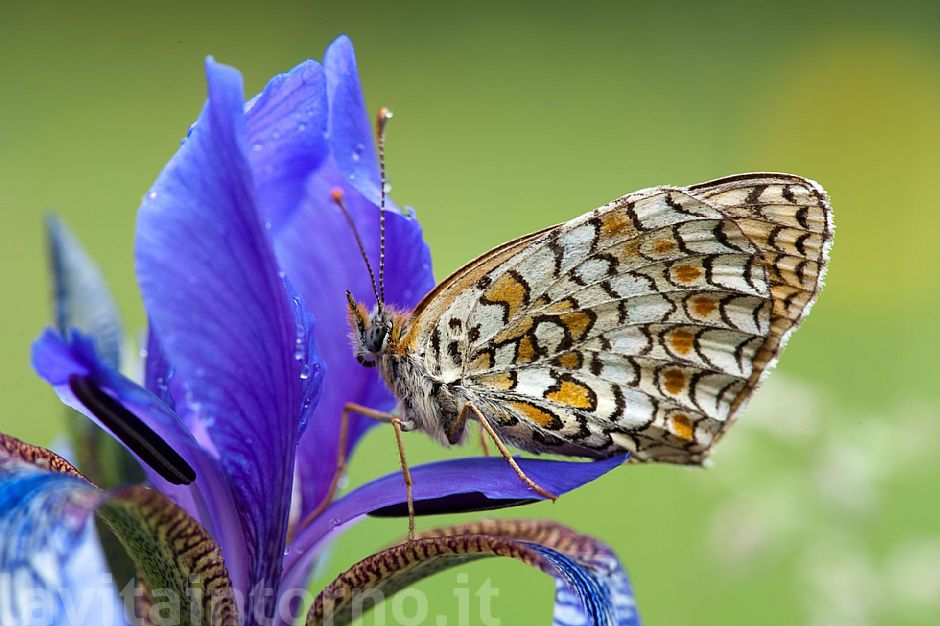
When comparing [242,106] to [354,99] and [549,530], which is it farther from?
[549,530]

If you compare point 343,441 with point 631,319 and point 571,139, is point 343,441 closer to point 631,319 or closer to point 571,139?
point 631,319

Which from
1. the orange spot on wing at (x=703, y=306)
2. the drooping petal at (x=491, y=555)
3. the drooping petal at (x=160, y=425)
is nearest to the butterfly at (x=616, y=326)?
the orange spot on wing at (x=703, y=306)

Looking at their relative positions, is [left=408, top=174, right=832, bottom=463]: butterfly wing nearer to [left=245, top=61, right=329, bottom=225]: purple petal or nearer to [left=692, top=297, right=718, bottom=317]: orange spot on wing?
[left=692, top=297, right=718, bottom=317]: orange spot on wing

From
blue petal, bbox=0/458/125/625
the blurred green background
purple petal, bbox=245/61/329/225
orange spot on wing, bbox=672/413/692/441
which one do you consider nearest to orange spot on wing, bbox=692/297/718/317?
orange spot on wing, bbox=672/413/692/441

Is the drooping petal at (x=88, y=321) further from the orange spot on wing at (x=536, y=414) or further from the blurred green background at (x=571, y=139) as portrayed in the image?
the blurred green background at (x=571, y=139)

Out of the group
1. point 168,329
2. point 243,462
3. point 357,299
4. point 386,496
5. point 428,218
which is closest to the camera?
point 168,329

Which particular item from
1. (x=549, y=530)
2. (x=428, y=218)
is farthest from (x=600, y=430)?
(x=428, y=218)
